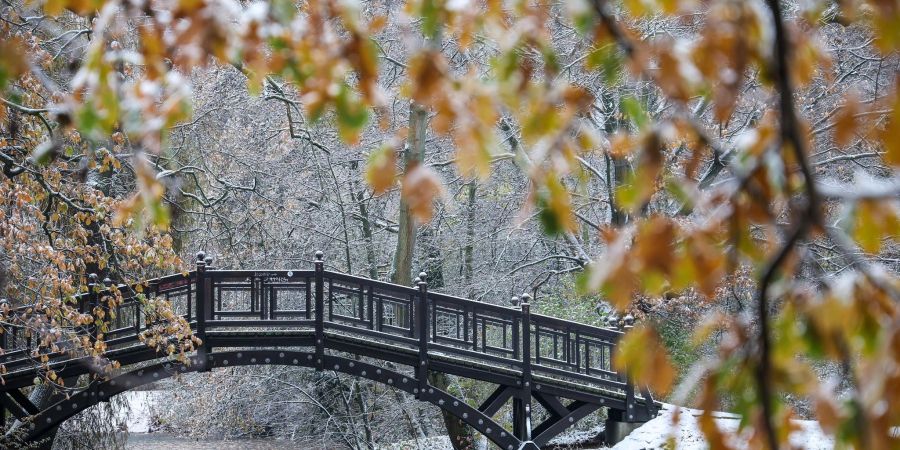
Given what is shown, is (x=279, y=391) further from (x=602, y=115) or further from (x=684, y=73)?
(x=684, y=73)

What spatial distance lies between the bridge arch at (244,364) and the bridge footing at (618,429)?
1327 millimetres

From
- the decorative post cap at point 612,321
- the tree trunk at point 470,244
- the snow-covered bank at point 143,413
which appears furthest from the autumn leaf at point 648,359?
the snow-covered bank at point 143,413

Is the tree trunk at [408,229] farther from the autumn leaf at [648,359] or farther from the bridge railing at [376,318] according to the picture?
the autumn leaf at [648,359]

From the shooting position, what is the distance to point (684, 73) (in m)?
1.40

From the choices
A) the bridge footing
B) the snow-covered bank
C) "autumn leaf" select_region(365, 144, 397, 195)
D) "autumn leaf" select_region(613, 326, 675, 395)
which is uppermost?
the snow-covered bank

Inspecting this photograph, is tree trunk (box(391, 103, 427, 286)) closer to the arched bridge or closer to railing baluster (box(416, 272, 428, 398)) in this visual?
the arched bridge

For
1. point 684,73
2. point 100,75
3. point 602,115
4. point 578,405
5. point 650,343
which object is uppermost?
point 602,115

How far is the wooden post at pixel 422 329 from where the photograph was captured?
11.1 m

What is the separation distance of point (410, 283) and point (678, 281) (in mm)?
13130

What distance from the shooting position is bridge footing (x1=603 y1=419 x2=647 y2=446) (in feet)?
39.3

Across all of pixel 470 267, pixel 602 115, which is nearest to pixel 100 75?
pixel 602 115

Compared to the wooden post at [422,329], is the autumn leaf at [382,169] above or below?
below

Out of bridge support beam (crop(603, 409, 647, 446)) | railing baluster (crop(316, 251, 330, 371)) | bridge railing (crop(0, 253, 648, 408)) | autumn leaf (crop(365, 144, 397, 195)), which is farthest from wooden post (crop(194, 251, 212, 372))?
autumn leaf (crop(365, 144, 397, 195))

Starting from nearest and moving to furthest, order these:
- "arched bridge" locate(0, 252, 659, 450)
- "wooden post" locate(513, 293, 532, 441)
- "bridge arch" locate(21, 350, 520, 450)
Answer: "bridge arch" locate(21, 350, 520, 450)
"arched bridge" locate(0, 252, 659, 450)
"wooden post" locate(513, 293, 532, 441)
